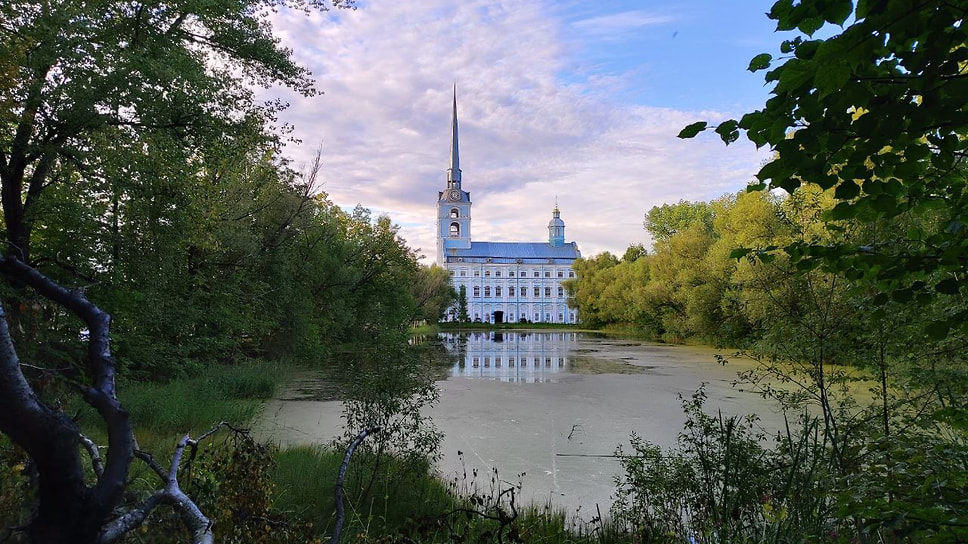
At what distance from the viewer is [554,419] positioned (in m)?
7.63

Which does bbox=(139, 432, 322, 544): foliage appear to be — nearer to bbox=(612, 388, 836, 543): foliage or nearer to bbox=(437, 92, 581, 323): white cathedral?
bbox=(612, 388, 836, 543): foliage

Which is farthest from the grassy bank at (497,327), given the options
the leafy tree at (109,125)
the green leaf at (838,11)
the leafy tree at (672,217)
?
the green leaf at (838,11)

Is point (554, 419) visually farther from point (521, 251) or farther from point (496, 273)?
point (521, 251)

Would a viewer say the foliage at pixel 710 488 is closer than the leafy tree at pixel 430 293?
Yes

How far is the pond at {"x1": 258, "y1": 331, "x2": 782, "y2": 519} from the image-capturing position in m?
4.99

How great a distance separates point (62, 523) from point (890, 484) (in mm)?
2076

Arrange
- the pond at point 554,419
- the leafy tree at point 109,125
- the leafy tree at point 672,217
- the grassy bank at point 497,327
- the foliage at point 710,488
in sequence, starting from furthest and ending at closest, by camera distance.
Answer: the grassy bank at point 497,327
the leafy tree at point 672,217
the leafy tree at point 109,125
the pond at point 554,419
the foliage at point 710,488

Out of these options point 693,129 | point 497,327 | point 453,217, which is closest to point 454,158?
point 453,217

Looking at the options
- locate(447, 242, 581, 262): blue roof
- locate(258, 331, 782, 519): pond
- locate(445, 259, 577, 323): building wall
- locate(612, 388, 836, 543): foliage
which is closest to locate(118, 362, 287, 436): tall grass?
locate(258, 331, 782, 519): pond

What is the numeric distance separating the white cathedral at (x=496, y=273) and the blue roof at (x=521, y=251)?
0.40ft

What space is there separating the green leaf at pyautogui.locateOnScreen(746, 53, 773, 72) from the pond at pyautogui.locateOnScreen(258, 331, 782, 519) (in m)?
3.32

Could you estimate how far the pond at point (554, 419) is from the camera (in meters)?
4.99

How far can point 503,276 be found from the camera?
6619 centimetres

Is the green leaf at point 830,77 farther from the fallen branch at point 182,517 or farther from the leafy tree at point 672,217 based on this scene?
the leafy tree at point 672,217
